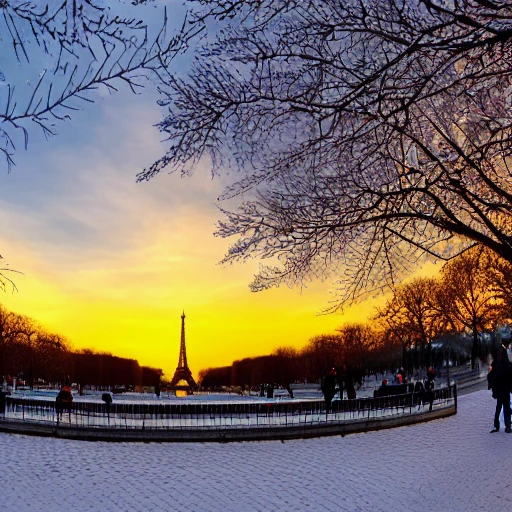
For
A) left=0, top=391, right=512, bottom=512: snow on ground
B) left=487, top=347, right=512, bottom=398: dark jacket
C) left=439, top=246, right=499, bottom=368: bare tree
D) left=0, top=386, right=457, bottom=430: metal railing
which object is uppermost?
left=439, top=246, right=499, bottom=368: bare tree

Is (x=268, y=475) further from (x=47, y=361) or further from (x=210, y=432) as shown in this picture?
(x=47, y=361)

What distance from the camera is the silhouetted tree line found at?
42.6m

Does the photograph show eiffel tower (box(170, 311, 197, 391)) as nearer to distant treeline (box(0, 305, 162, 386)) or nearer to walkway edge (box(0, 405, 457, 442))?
distant treeline (box(0, 305, 162, 386))

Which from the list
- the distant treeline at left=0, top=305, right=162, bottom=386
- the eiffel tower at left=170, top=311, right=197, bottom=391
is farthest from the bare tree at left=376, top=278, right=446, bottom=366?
the eiffel tower at left=170, top=311, right=197, bottom=391

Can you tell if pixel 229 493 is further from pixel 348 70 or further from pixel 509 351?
pixel 509 351

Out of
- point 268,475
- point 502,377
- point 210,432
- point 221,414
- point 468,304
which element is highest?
point 468,304

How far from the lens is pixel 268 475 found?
40.6ft

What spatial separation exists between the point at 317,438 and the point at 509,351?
535 cm

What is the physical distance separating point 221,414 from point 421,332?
132 ft

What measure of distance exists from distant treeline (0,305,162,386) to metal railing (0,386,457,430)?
53.5 metres

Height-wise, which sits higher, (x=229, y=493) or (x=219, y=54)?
(x=219, y=54)

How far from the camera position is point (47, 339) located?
93.1 metres

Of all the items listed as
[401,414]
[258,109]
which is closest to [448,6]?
[258,109]

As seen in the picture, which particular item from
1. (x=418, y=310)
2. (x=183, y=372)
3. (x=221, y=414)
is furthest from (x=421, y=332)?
(x=183, y=372)
